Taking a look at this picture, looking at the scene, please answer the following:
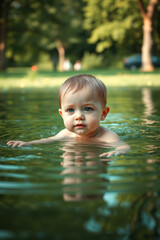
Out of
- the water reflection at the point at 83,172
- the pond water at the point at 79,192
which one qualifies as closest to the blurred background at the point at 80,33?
the water reflection at the point at 83,172

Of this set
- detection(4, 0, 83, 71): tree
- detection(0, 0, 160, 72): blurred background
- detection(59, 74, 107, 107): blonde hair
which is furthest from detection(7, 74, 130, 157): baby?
detection(4, 0, 83, 71): tree

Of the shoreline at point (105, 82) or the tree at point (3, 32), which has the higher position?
the tree at point (3, 32)

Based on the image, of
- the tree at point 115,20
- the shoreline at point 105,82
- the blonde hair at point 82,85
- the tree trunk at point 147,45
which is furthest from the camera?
the tree at point 115,20

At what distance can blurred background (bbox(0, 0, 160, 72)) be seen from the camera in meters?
34.9

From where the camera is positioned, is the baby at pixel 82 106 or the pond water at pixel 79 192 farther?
the baby at pixel 82 106

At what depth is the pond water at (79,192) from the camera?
1823 millimetres

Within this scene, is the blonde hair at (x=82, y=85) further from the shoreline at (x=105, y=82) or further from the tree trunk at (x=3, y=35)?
the tree trunk at (x=3, y=35)

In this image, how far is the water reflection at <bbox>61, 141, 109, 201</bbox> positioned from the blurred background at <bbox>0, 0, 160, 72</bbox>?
2437 cm

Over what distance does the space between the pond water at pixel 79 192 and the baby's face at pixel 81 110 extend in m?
0.20

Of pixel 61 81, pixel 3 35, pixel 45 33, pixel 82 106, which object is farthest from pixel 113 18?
pixel 82 106

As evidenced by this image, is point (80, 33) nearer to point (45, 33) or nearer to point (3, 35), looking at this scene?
point (45, 33)

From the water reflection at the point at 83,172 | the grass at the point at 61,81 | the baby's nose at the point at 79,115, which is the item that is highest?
the baby's nose at the point at 79,115

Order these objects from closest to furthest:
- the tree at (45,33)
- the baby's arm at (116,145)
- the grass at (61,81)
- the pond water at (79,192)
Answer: the pond water at (79,192) → the baby's arm at (116,145) → the grass at (61,81) → the tree at (45,33)

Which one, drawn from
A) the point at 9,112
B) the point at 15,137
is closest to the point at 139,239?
the point at 15,137
